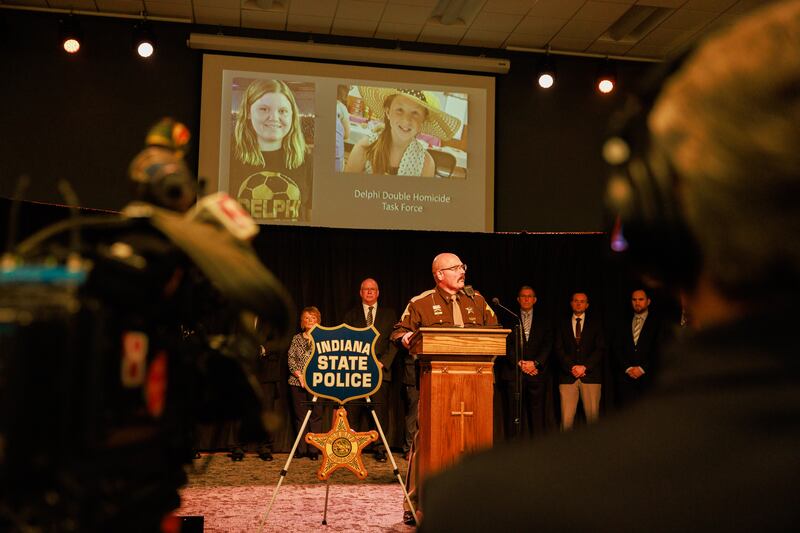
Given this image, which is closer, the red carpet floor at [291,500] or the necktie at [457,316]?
the red carpet floor at [291,500]

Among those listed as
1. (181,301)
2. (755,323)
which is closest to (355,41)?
(181,301)

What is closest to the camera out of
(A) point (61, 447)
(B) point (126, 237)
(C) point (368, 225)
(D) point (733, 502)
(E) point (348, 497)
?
(D) point (733, 502)

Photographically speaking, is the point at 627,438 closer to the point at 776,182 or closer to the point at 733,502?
the point at 733,502

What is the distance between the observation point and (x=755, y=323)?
44 centimetres

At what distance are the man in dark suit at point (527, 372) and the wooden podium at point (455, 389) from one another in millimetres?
3607

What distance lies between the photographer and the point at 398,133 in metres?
8.19

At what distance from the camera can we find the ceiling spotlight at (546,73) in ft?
26.9

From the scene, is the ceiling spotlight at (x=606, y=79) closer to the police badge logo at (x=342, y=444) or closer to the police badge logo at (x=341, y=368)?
the police badge logo at (x=341, y=368)

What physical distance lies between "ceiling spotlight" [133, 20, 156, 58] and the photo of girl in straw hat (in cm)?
209

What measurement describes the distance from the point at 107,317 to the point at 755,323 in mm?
→ 628

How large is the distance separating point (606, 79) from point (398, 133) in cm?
233

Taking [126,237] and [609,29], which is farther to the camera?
[609,29]

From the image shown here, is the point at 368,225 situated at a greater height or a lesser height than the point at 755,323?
greater

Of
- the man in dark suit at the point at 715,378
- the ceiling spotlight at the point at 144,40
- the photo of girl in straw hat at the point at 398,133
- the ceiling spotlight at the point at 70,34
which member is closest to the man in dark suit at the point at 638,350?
the photo of girl in straw hat at the point at 398,133
